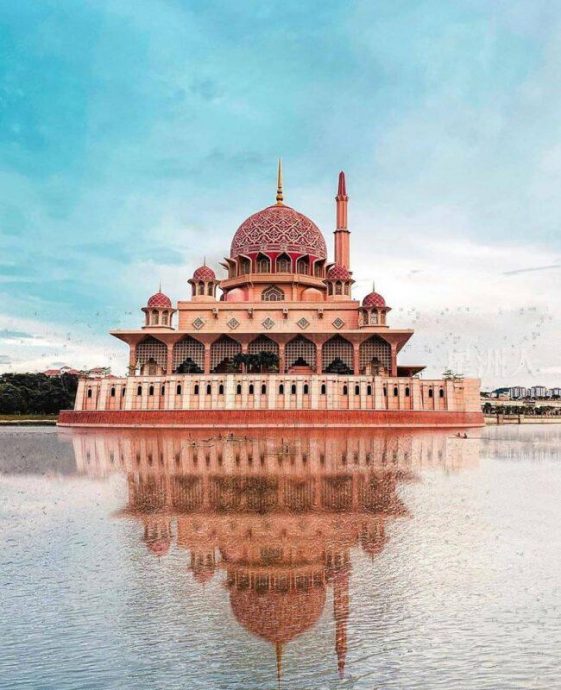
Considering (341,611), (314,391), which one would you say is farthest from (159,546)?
(314,391)

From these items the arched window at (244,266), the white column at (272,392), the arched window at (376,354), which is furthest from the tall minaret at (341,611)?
the arched window at (244,266)

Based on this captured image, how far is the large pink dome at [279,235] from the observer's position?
54156mm

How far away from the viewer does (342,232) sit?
56.4 m

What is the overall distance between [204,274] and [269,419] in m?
17.0

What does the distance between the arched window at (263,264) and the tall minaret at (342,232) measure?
18.9 ft

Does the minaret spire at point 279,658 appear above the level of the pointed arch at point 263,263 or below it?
below

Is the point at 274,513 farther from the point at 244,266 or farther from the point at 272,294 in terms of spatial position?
the point at 244,266

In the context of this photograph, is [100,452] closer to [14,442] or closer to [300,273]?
[14,442]

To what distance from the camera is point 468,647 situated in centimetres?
522

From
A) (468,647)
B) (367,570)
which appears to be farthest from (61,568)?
(468,647)

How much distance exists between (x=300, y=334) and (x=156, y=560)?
41.1 metres

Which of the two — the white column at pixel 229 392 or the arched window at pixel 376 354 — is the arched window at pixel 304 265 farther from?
the white column at pixel 229 392

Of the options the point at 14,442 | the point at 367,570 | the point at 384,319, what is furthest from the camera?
the point at 384,319

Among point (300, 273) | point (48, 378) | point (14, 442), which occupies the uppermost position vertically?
point (300, 273)
